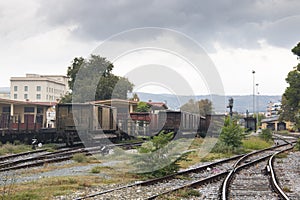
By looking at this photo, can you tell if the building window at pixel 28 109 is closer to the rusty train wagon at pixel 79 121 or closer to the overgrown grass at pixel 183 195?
the rusty train wagon at pixel 79 121

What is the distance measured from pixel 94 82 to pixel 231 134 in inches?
1557

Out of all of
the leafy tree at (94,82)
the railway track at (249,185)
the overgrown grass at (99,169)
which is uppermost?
the leafy tree at (94,82)

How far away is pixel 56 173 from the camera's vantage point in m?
13.3

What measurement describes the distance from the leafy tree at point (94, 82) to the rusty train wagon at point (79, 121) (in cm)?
2912

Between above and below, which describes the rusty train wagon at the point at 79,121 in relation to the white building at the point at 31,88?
below

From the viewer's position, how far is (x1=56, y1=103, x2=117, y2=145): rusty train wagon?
24.1 metres

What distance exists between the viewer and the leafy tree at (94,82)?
57.9 metres

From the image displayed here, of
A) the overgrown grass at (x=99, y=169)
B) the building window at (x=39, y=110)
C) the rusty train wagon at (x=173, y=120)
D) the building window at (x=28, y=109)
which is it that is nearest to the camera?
the overgrown grass at (x=99, y=169)

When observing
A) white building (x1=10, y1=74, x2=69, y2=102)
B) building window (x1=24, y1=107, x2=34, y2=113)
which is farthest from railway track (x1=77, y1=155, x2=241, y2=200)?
white building (x1=10, y1=74, x2=69, y2=102)

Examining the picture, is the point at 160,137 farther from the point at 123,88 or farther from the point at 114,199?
the point at 123,88

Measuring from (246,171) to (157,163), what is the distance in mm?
3666

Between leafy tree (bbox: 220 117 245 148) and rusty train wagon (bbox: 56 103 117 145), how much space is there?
764cm

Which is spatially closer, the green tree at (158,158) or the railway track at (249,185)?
the railway track at (249,185)

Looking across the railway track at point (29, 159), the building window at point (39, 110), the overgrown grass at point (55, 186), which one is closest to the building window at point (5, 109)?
the building window at point (39, 110)
